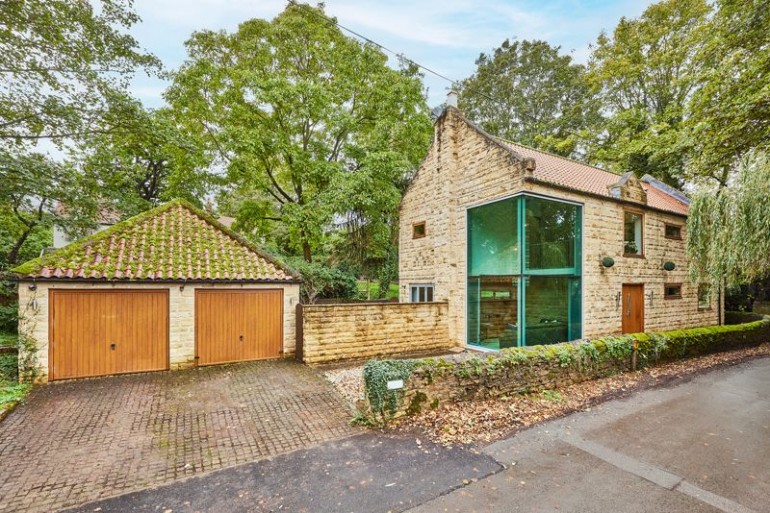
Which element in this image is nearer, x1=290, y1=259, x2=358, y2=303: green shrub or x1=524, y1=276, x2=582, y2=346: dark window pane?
x1=524, y1=276, x2=582, y2=346: dark window pane

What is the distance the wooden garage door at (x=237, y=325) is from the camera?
923 centimetres

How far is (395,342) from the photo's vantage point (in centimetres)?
1086

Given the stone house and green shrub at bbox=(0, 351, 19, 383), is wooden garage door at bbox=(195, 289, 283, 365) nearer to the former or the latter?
green shrub at bbox=(0, 351, 19, 383)

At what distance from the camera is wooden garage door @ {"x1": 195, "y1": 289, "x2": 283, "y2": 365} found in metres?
9.23

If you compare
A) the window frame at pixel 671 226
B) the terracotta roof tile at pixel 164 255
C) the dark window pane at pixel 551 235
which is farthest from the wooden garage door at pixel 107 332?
the window frame at pixel 671 226

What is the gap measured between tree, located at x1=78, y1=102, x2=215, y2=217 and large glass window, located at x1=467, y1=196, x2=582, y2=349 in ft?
39.6

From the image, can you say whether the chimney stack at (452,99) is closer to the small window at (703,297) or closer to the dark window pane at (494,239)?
the dark window pane at (494,239)

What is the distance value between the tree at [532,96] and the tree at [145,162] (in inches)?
756

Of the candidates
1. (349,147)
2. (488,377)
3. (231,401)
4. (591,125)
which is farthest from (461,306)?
(591,125)

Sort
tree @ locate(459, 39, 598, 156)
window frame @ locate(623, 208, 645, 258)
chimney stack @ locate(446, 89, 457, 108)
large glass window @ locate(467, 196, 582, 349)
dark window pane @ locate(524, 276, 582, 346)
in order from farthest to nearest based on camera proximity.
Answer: tree @ locate(459, 39, 598, 156) → chimney stack @ locate(446, 89, 457, 108) → window frame @ locate(623, 208, 645, 258) → dark window pane @ locate(524, 276, 582, 346) → large glass window @ locate(467, 196, 582, 349)

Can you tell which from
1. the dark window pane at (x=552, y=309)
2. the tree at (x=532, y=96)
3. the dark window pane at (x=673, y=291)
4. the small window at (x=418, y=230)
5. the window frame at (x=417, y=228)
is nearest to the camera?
the dark window pane at (x=552, y=309)

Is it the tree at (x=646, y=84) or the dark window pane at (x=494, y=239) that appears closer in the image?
the dark window pane at (x=494, y=239)

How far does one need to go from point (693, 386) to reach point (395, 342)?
25.0ft

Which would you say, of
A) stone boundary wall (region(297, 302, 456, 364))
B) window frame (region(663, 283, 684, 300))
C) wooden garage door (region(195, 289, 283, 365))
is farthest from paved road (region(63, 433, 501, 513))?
window frame (region(663, 283, 684, 300))
